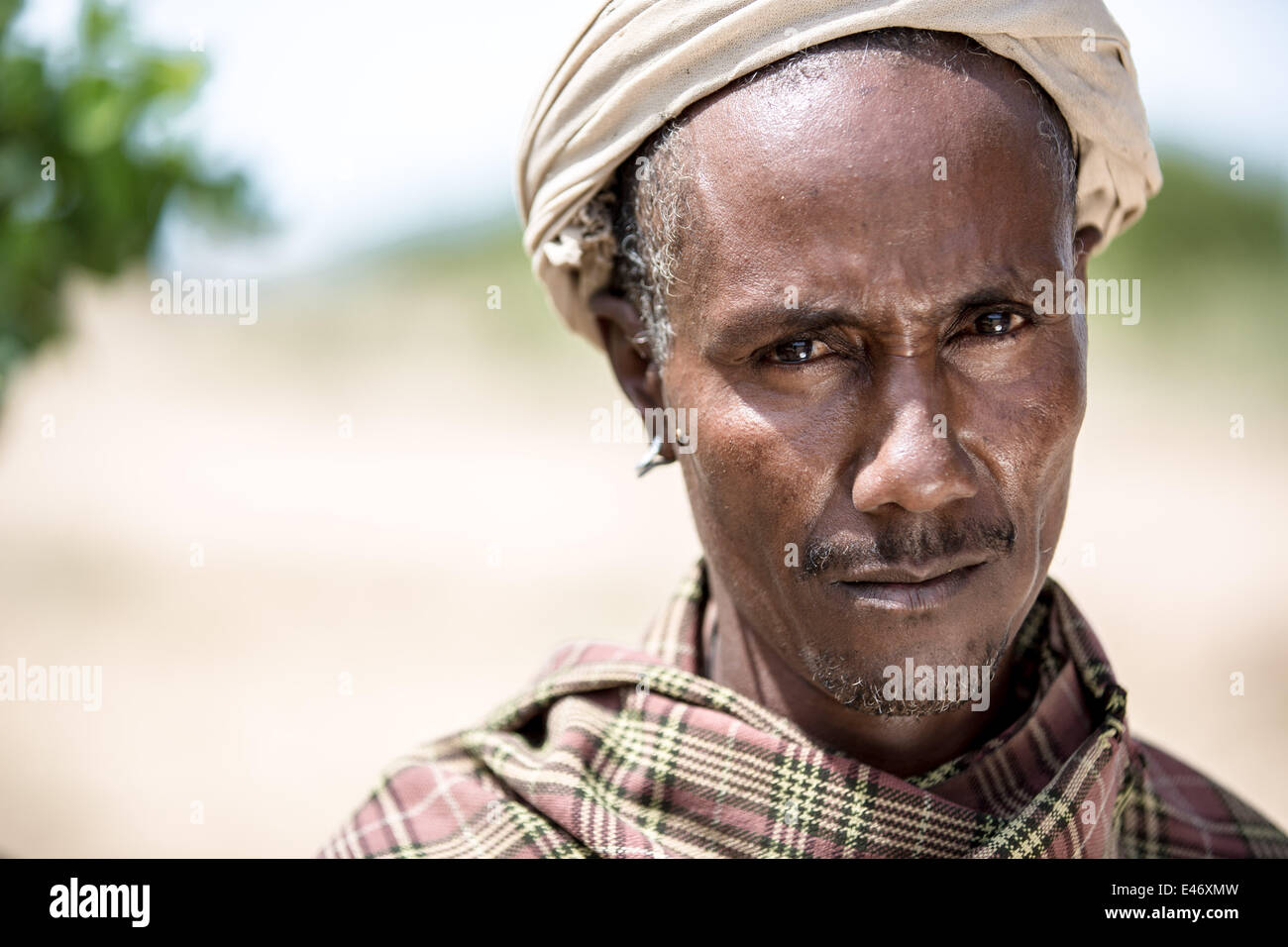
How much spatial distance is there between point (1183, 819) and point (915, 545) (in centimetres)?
103

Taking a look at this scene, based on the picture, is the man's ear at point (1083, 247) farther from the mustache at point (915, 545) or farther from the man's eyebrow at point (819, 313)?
the mustache at point (915, 545)

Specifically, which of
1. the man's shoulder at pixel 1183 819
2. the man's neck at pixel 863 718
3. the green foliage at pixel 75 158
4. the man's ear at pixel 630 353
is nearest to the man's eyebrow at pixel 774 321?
the man's ear at pixel 630 353

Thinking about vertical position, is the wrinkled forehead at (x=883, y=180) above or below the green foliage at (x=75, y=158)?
below

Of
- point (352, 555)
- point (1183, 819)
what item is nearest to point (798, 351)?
point (1183, 819)

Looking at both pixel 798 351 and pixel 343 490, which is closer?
pixel 798 351

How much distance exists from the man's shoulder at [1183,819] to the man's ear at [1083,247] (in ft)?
3.00

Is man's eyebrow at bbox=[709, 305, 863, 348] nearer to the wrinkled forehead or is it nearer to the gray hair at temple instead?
the wrinkled forehead

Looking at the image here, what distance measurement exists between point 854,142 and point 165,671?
26.4ft

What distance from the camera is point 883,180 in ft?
5.93

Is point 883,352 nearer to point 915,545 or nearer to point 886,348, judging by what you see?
point 886,348

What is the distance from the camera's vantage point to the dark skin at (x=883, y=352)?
181 cm

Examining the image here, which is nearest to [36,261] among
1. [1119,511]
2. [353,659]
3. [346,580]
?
[353,659]

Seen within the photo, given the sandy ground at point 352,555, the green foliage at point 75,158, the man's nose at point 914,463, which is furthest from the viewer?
the sandy ground at point 352,555

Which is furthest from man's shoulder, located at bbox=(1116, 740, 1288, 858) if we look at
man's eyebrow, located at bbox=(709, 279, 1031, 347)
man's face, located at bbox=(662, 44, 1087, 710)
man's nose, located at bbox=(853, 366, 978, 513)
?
man's eyebrow, located at bbox=(709, 279, 1031, 347)
